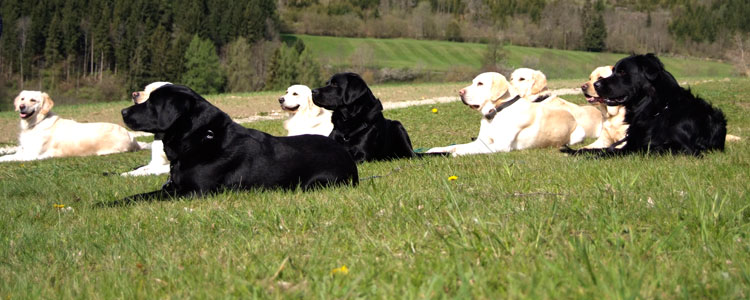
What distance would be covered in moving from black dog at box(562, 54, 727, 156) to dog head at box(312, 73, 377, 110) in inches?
118

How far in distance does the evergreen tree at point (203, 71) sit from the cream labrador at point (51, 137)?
72.0 meters

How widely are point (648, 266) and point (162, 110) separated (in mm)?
4082

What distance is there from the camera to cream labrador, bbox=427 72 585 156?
9281mm

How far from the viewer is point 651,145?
22.0 ft

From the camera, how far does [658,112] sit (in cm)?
682

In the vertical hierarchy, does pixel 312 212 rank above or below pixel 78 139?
above

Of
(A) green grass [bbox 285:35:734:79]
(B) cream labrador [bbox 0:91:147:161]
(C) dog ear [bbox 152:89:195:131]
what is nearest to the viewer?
(C) dog ear [bbox 152:89:195:131]

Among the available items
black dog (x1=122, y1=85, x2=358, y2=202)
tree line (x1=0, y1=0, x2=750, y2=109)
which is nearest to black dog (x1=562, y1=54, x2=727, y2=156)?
black dog (x1=122, y1=85, x2=358, y2=202)

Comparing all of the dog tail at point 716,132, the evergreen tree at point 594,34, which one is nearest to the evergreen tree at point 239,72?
the evergreen tree at point 594,34

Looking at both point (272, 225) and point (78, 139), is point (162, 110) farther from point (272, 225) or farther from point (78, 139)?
point (78, 139)

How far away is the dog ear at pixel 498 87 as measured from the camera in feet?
30.2

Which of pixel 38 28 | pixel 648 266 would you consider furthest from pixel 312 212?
pixel 38 28

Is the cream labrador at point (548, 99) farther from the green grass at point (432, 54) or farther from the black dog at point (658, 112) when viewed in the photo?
the green grass at point (432, 54)

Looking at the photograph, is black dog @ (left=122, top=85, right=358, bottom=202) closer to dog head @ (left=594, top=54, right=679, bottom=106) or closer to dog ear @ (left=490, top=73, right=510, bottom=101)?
dog head @ (left=594, top=54, right=679, bottom=106)
